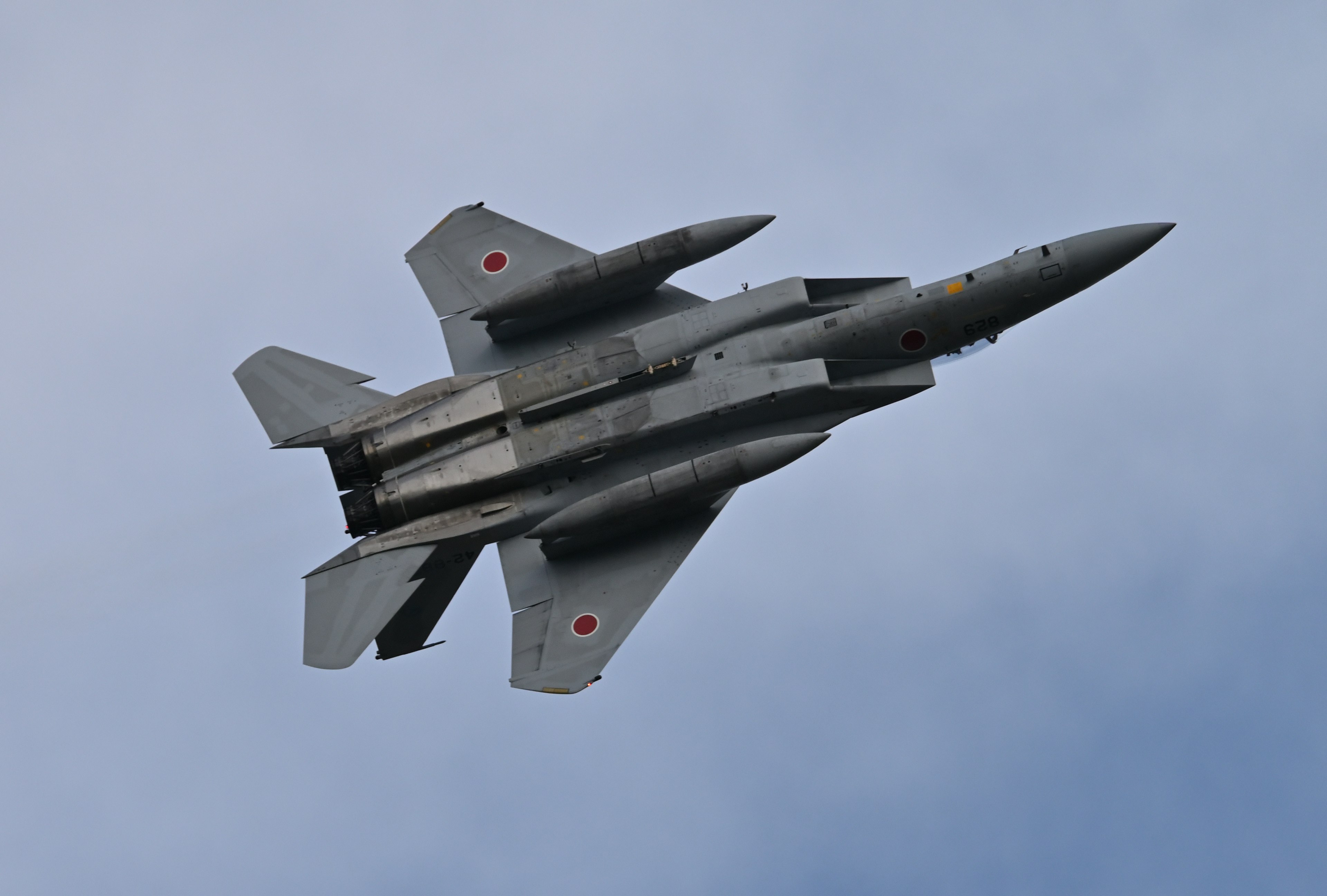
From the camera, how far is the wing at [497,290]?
28062 millimetres

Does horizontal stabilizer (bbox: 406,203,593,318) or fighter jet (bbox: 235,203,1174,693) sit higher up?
horizontal stabilizer (bbox: 406,203,593,318)

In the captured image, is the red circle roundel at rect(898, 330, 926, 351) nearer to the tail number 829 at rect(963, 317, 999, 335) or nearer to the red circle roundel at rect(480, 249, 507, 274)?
the tail number 829 at rect(963, 317, 999, 335)

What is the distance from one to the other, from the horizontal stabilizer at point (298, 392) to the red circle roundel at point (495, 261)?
3.92 m

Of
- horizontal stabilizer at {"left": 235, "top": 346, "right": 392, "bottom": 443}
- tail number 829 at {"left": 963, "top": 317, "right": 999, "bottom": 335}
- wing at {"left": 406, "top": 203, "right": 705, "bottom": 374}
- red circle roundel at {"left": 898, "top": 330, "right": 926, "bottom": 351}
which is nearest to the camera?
red circle roundel at {"left": 898, "top": 330, "right": 926, "bottom": 351}

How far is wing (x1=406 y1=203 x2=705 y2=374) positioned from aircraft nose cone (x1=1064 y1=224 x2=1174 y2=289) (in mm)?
8291

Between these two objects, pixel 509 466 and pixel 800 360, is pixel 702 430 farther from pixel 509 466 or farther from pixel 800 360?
pixel 509 466

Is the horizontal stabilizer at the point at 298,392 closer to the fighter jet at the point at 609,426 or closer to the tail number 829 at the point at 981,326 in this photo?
the fighter jet at the point at 609,426

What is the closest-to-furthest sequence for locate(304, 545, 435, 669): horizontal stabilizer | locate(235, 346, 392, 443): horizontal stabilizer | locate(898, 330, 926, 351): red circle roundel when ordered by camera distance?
locate(304, 545, 435, 669): horizontal stabilizer < locate(898, 330, 926, 351): red circle roundel < locate(235, 346, 392, 443): horizontal stabilizer

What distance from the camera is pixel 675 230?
27281 millimetres

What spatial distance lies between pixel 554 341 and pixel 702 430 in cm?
435

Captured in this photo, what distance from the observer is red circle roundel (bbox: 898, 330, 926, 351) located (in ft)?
87.0

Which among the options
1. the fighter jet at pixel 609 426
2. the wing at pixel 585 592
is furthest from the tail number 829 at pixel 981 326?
the wing at pixel 585 592

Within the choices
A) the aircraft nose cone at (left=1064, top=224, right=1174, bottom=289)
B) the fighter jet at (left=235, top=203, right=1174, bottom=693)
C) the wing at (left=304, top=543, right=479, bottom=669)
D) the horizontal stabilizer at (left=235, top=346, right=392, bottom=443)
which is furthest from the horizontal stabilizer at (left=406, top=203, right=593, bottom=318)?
the aircraft nose cone at (left=1064, top=224, right=1174, bottom=289)

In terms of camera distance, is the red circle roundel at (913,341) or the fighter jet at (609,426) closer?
the fighter jet at (609,426)
